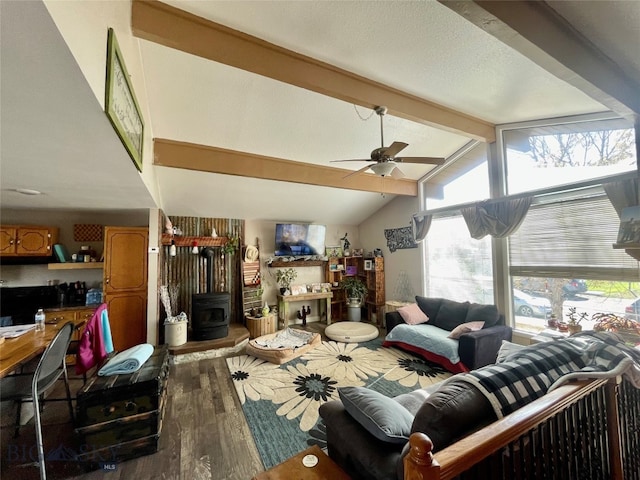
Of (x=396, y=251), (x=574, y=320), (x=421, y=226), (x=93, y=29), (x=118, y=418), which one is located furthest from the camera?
(x=396, y=251)

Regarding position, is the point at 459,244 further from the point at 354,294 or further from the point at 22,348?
the point at 22,348

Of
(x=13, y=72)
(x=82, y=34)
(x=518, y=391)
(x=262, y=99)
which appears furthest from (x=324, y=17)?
(x=518, y=391)

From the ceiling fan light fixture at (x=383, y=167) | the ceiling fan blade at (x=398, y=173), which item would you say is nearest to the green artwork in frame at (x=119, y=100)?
the ceiling fan light fixture at (x=383, y=167)

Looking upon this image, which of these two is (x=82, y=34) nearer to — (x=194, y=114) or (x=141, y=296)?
(x=194, y=114)

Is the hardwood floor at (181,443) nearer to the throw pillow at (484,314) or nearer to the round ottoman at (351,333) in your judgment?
the round ottoman at (351,333)

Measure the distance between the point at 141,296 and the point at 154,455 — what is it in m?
2.39

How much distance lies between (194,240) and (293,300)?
2330mm

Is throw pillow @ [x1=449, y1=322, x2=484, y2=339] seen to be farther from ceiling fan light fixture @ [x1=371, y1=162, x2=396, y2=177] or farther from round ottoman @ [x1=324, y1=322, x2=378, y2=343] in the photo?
ceiling fan light fixture @ [x1=371, y1=162, x2=396, y2=177]

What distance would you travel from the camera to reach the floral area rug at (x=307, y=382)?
2.22 metres

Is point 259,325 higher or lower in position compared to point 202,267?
lower

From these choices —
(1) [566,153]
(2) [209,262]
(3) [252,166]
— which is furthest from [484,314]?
(2) [209,262]

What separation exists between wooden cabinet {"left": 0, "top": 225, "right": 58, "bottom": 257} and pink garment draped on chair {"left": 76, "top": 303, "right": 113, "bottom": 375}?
206 centimetres

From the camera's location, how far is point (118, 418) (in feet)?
6.40

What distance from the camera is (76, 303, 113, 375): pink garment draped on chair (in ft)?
7.68
